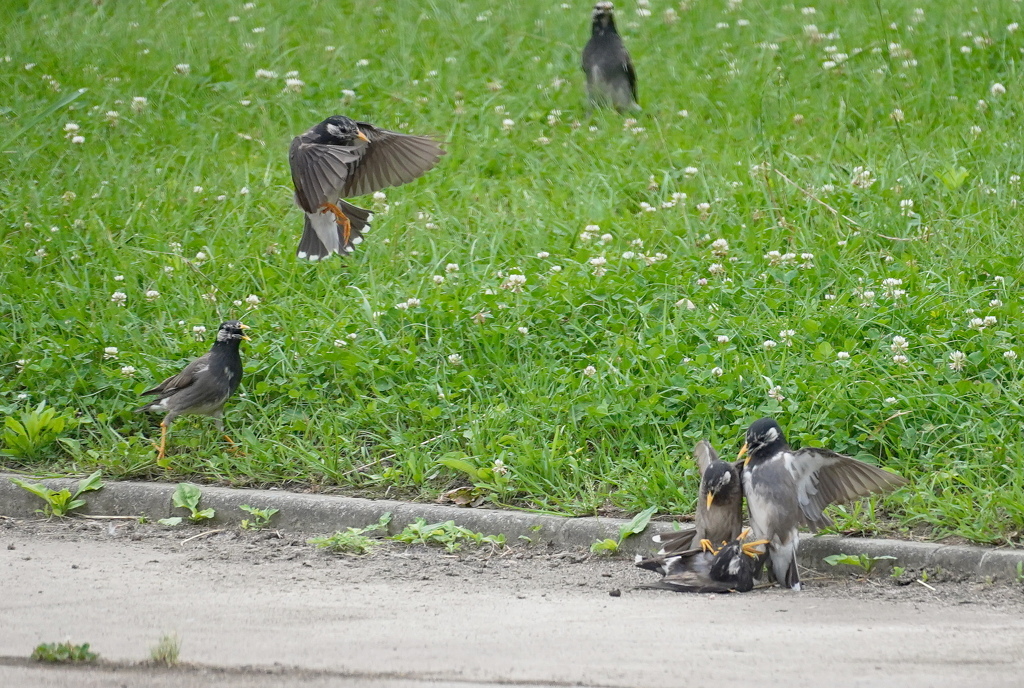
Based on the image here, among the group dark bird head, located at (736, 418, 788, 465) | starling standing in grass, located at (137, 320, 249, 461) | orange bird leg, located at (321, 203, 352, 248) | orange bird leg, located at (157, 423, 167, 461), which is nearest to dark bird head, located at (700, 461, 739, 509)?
dark bird head, located at (736, 418, 788, 465)

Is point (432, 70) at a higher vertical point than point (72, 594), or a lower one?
higher

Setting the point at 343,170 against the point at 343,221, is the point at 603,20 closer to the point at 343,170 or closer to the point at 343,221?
the point at 343,221

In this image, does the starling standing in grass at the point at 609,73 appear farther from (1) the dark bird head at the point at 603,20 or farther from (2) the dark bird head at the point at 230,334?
(2) the dark bird head at the point at 230,334

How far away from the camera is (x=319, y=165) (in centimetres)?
649

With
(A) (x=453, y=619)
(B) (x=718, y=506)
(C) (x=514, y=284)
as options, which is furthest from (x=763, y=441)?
(C) (x=514, y=284)

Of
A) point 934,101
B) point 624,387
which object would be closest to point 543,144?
point 934,101

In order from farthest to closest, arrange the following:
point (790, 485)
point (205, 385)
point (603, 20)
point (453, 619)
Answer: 1. point (603, 20)
2. point (205, 385)
3. point (790, 485)
4. point (453, 619)

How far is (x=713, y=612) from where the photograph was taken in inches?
165

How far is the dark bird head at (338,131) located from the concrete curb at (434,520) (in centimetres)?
226

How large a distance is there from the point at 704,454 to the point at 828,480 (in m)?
0.54

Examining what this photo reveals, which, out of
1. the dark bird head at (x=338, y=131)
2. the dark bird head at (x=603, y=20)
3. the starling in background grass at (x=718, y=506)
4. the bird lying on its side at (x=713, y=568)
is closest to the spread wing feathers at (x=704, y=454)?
the starling in background grass at (x=718, y=506)

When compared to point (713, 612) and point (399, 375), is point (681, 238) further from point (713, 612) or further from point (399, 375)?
point (713, 612)

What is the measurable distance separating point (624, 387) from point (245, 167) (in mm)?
4212

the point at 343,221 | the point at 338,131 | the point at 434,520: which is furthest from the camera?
the point at 343,221
